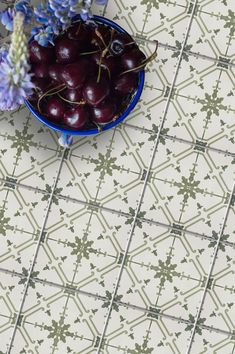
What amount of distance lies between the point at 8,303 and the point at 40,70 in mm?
497

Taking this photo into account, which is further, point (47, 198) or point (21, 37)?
point (47, 198)

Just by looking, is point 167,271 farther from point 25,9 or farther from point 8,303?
point 25,9

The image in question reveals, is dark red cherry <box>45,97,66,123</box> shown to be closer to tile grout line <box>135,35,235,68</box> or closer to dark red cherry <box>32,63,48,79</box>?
dark red cherry <box>32,63,48,79</box>

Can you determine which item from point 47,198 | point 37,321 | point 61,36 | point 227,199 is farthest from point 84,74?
point 37,321

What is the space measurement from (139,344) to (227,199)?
1.16 feet

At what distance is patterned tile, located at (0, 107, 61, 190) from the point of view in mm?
1241

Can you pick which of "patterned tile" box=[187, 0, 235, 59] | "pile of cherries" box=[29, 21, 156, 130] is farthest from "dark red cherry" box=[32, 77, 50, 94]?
"patterned tile" box=[187, 0, 235, 59]

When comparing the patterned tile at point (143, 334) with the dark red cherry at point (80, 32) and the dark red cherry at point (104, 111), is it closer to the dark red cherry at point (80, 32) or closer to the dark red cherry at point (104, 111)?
the dark red cherry at point (104, 111)

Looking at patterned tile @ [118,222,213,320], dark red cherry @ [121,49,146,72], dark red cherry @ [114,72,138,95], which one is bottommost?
patterned tile @ [118,222,213,320]

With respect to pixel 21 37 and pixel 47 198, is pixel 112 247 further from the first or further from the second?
pixel 21 37

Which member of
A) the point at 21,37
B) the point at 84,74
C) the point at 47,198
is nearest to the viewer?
Result: the point at 21,37

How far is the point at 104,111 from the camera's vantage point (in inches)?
42.1

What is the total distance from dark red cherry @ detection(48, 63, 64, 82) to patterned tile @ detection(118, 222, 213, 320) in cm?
38

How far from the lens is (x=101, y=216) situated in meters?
1.25
